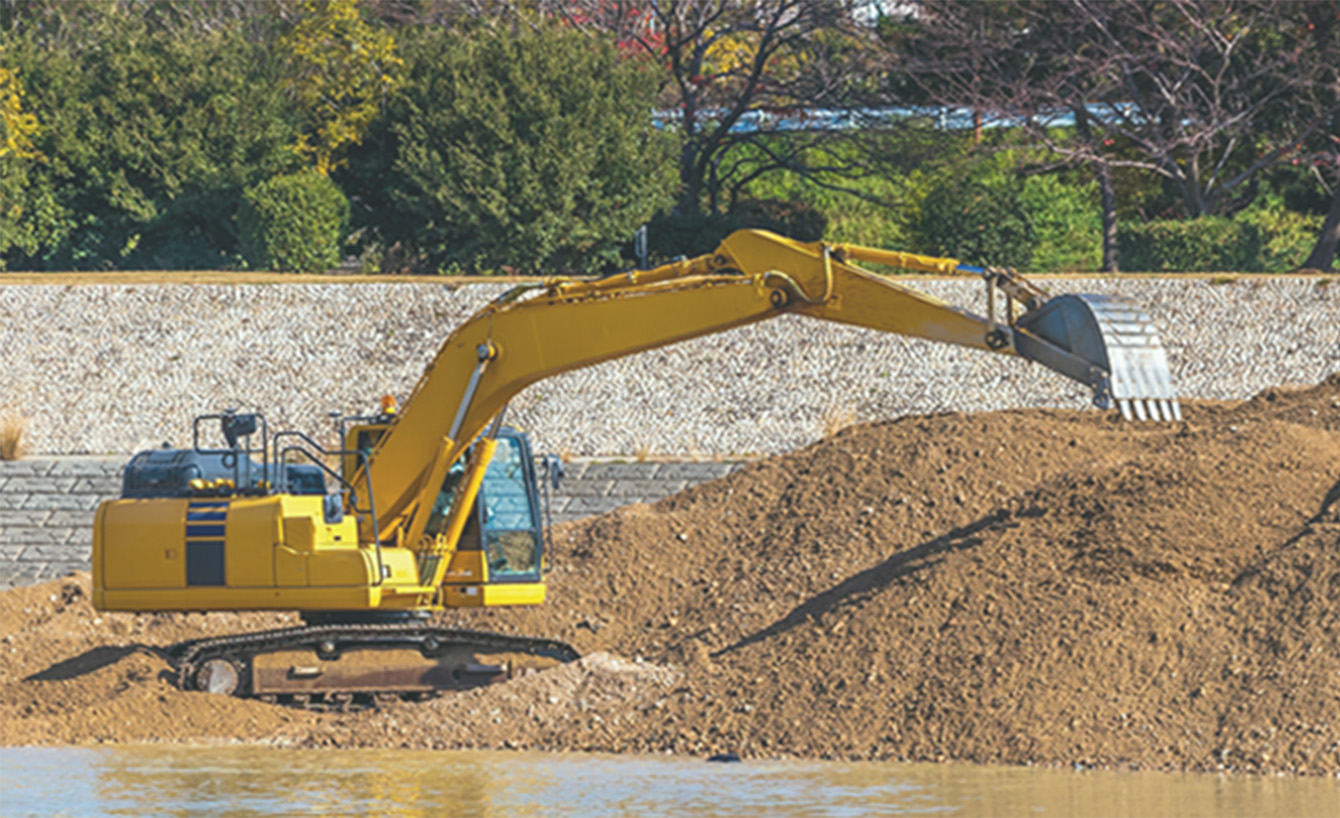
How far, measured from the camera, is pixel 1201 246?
1121 inches

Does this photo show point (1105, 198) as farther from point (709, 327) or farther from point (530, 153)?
point (709, 327)

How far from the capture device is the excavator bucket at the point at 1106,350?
1127 centimetres

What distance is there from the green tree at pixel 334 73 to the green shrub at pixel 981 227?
9.82 metres

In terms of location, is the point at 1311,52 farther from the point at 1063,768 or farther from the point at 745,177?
the point at 1063,768

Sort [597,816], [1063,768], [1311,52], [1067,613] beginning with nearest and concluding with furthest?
[597,816], [1063,768], [1067,613], [1311,52]

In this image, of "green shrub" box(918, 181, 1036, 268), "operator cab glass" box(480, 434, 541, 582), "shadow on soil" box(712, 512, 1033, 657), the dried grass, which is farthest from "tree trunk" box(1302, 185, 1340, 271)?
the dried grass

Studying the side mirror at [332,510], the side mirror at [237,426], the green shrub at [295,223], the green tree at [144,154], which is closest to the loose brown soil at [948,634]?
the side mirror at [332,510]

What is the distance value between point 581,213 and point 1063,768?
→ 64.4 ft

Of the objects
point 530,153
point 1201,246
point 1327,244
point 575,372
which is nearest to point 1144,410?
point 575,372

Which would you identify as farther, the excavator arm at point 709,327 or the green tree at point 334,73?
the green tree at point 334,73

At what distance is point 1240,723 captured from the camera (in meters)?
11.0

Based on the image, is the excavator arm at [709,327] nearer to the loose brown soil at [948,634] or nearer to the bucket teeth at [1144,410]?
the bucket teeth at [1144,410]

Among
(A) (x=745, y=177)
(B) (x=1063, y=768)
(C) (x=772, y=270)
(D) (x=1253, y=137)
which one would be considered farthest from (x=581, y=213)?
(B) (x=1063, y=768)

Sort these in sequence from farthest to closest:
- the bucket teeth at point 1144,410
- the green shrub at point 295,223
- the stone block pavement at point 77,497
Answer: the green shrub at point 295,223
the stone block pavement at point 77,497
the bucket teeth at point 1144,410
